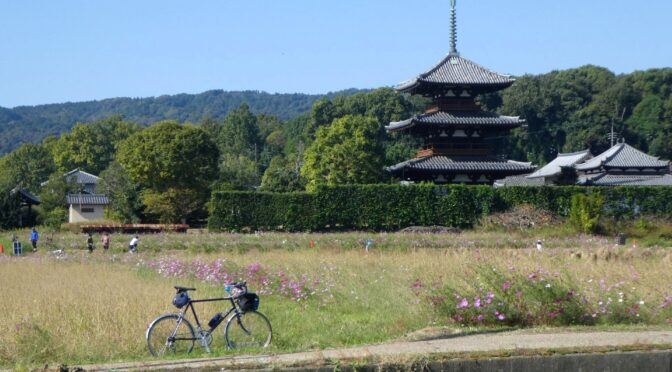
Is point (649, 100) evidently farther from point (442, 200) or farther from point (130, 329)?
point (130, 329)

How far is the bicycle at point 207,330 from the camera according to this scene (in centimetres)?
1038

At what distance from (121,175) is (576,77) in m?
66.8

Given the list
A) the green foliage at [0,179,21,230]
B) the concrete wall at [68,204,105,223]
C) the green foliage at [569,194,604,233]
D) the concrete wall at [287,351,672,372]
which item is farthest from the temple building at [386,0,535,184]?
the concrete wall at [287,351,672,372]

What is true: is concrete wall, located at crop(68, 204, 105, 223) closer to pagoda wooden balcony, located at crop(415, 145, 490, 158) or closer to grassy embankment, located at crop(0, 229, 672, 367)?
pagoda wooden balcony, located at crop(415, 145, 490, 158)

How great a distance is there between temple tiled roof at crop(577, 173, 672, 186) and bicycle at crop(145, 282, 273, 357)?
4520cm

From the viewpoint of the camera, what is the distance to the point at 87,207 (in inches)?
2596

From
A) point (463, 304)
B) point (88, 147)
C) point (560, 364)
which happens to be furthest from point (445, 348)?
point (88, 147)

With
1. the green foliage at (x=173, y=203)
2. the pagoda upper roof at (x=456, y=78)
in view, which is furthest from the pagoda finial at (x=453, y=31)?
the green foliage at (x=173, y=203)

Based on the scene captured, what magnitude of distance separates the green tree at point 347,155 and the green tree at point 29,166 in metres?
40.4

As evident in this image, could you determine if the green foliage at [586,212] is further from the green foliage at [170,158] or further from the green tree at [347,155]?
the green foliage at [170,158]

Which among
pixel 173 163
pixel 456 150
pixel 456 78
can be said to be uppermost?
pixel 456 78

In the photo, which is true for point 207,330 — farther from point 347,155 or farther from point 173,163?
point 347,155

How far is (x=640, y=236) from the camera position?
126ft

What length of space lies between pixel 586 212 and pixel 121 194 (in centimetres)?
3447
